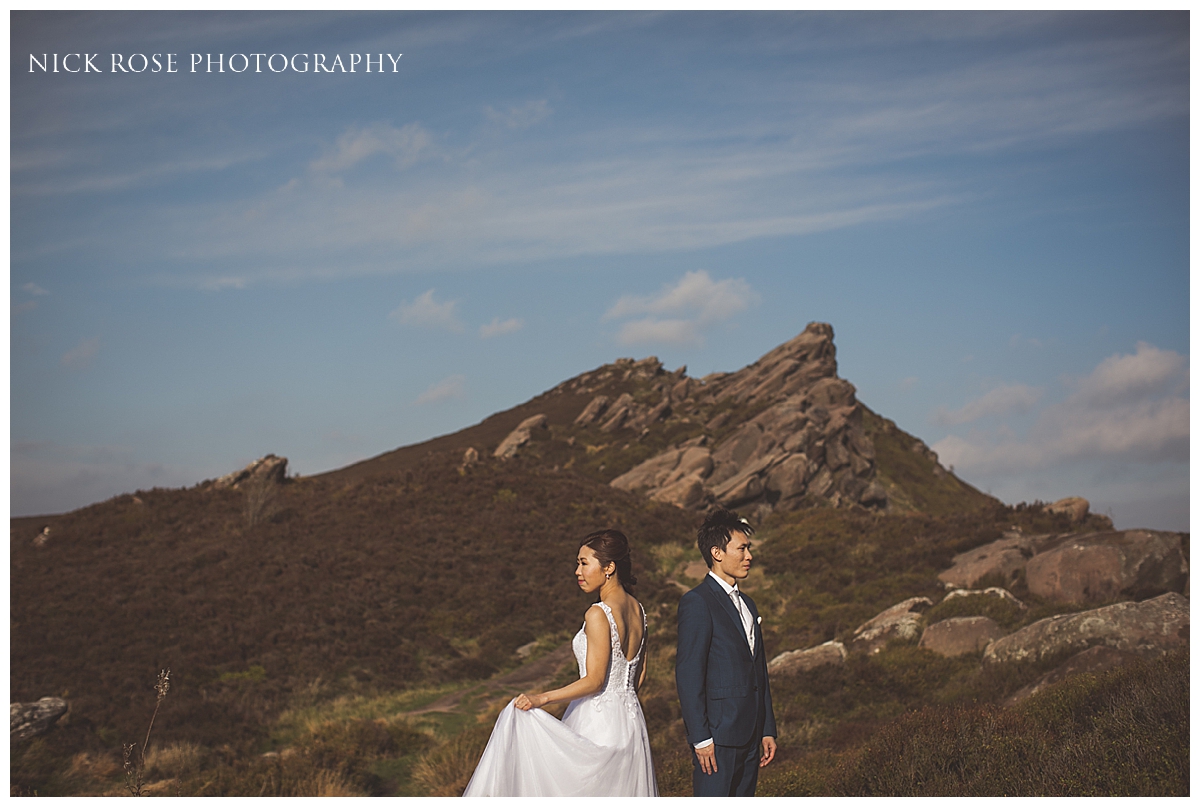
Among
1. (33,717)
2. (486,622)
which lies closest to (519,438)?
(486,622)

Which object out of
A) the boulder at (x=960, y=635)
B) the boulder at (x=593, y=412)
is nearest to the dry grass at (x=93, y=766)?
the boulder at (x=960, y=635)

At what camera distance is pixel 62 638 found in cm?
1499

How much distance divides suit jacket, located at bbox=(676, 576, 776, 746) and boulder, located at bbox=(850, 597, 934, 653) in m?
10.2

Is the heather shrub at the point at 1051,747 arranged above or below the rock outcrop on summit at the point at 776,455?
below

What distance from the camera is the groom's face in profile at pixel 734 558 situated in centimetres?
439

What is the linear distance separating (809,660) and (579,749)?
936cm

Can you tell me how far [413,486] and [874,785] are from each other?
2505 cm

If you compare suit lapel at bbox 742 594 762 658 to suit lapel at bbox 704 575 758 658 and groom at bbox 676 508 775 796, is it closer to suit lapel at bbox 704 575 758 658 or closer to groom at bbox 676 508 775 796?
groom at bbox 676 508 775 796

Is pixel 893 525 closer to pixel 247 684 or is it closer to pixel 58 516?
pixel 247 684

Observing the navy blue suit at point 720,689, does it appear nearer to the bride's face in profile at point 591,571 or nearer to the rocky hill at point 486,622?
the bride's face in profile at point 591,571

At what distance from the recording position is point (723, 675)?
13.9ft

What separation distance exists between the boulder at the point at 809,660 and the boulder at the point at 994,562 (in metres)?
6.24

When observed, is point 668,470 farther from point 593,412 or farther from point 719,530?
point 719,530
